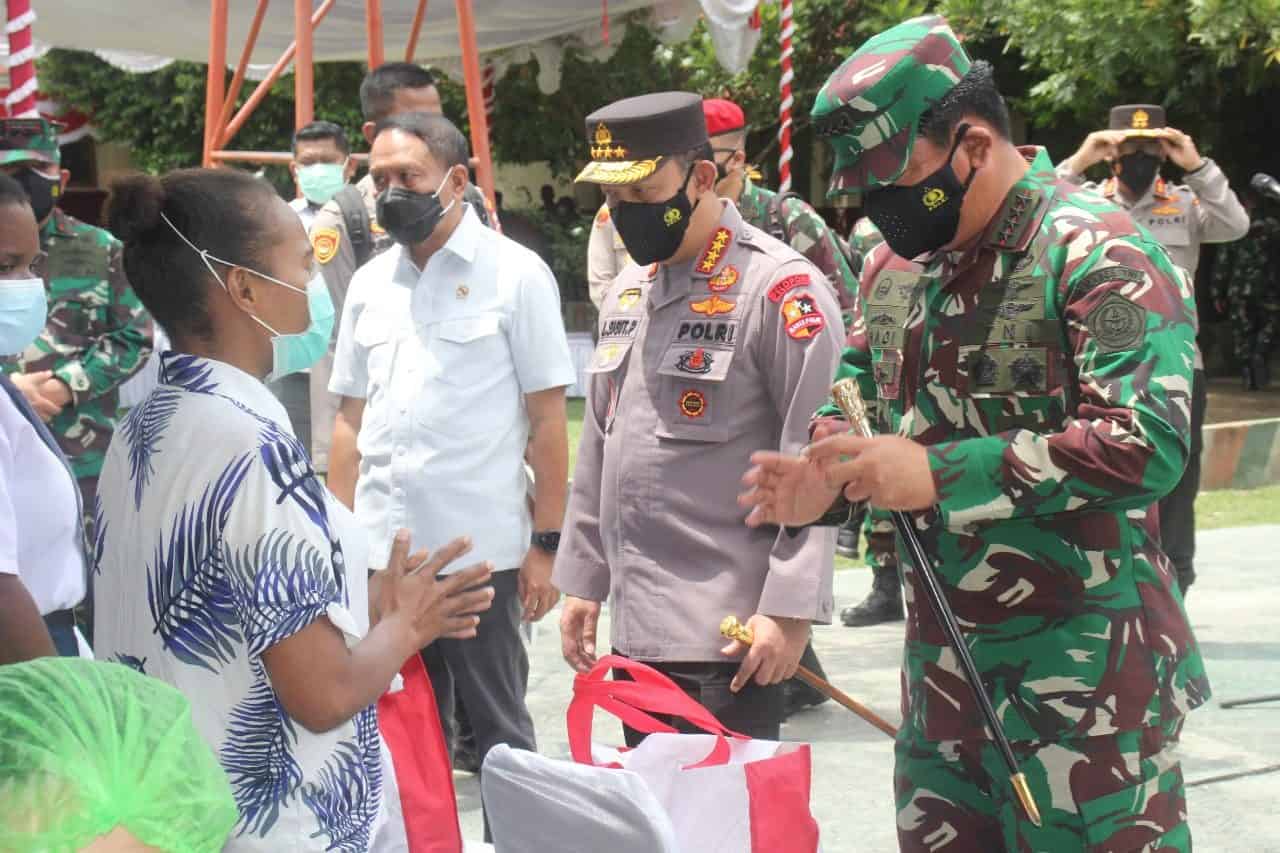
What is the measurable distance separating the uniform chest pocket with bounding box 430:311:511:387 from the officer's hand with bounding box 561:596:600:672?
31.0 inches

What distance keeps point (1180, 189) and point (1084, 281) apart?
16.1 feet

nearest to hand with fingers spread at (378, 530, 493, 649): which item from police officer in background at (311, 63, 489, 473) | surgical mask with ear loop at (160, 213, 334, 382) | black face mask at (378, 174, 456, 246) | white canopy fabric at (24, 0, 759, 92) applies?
surgical mask with ear loop at (160, 213, 334, 382)

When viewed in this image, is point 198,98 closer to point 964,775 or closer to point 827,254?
point 827,254

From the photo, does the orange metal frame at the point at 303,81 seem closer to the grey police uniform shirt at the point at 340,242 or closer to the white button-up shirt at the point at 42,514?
the grey police uniform shirt at the point at 340,242

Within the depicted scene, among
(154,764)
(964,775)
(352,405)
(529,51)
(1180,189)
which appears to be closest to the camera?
(154,764)

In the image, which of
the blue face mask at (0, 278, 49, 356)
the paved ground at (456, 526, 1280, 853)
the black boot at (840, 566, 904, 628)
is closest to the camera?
the blue face mask at (0, 278, 49, 356)

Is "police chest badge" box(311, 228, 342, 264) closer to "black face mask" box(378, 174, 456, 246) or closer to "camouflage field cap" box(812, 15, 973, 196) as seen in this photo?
"black face mask" box(378, 174, 456, 246)

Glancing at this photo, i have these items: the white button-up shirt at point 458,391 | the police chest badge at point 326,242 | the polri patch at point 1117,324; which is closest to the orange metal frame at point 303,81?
the police chest badge at point 326,242

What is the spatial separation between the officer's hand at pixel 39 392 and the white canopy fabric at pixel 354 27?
7423mm

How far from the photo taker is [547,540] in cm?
438

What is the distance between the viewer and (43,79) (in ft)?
73.8

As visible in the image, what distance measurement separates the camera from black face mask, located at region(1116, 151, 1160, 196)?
275 inches

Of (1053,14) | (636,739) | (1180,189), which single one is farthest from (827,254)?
(1053,14)

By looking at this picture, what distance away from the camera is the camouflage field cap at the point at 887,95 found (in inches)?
105
